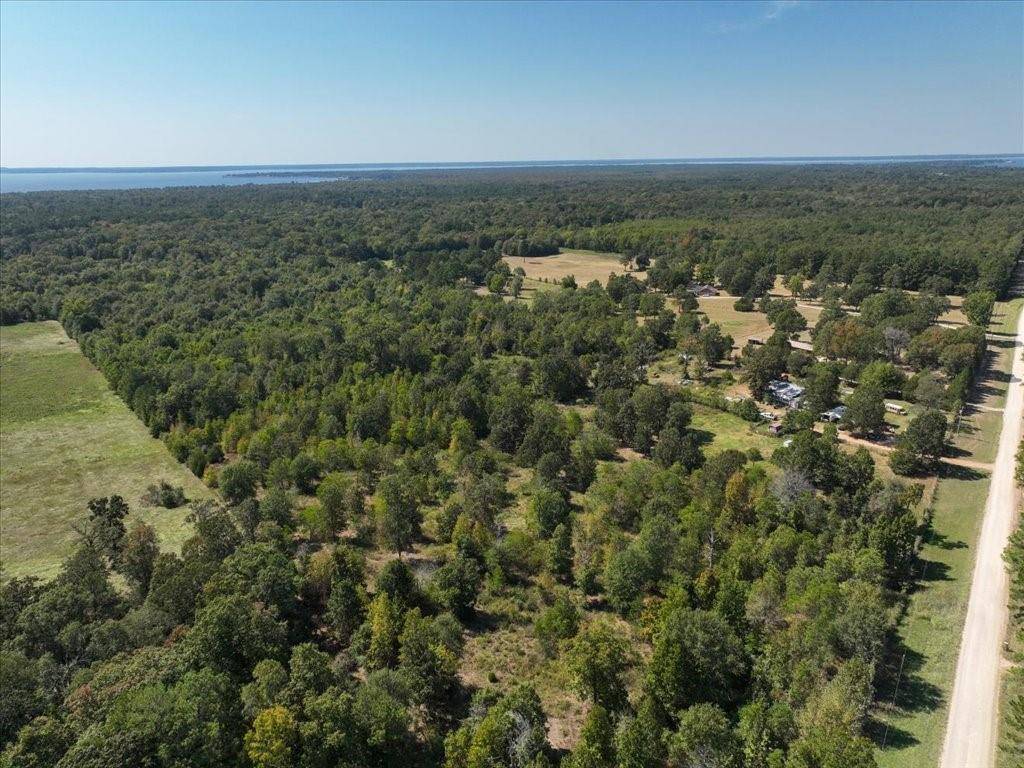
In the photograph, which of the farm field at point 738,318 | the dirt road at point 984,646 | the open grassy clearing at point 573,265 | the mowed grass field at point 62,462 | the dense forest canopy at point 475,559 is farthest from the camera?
the open grassy clearing at point 573,265

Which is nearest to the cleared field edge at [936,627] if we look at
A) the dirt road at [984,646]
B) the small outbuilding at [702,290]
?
the dirt road at [984,646]

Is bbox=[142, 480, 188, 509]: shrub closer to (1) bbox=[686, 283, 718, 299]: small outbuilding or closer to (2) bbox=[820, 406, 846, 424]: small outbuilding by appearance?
(2) bbox=[820, 406, 846, 424]: small outbuilding

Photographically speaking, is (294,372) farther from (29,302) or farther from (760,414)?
(29,302)

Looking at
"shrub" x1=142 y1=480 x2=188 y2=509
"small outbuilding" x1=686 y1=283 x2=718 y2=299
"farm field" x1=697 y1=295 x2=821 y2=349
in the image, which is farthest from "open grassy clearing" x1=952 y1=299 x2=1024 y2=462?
"shrub" x1=142 y1=480 x2=188 y2=509

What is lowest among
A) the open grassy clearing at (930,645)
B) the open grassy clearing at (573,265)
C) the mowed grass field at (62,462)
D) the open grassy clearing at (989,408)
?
the mowed grass field at (62,462)

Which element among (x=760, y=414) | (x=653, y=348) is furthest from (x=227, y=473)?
(x=653, y=348)

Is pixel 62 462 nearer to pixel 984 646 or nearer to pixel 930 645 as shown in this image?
pixel 930 645

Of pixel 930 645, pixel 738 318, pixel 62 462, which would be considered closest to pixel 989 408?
pixel 738 318

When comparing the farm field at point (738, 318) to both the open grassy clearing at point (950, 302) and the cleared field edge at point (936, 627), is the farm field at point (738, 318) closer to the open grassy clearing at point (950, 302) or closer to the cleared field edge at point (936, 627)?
the open grassy clearing at point (950, 302)
